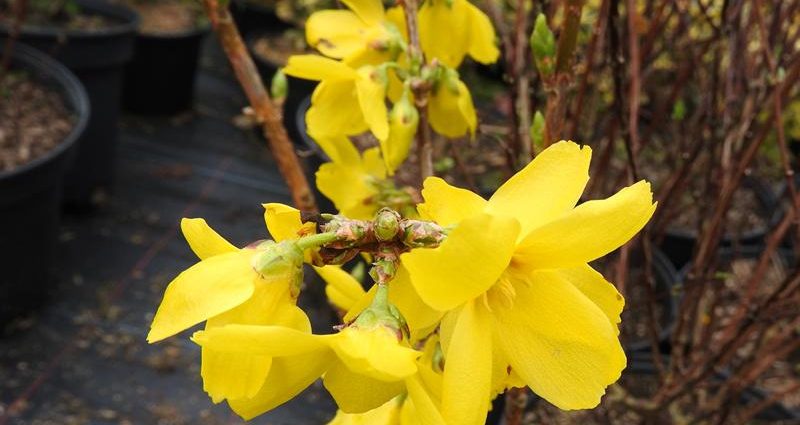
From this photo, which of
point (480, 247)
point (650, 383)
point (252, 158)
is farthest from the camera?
point (252, 158)

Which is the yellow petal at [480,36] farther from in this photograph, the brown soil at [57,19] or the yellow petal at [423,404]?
the brown soil at [57,19]

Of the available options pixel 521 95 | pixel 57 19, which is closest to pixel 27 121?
pixel 57 19

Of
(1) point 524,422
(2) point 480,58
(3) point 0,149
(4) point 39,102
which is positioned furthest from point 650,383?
(4) point 39,102

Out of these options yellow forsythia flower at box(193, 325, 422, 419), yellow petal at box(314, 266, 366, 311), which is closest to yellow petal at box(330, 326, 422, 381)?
yellow forsythia flower at box(193, 325, 422, 419)

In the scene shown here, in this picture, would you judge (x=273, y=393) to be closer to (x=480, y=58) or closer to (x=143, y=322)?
(x=480, y=58)

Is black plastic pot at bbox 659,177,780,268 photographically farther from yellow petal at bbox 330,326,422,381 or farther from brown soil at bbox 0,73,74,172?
yellow petal at bbox 330,326,422,381

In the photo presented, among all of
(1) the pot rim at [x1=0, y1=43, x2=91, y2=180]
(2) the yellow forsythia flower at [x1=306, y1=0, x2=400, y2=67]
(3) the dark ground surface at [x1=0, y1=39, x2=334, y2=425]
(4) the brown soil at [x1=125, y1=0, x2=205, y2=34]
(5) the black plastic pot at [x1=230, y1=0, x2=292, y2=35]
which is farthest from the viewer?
(5) the black plastic pot at [x1=230, y1=0, x2=292, y2=35]
